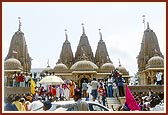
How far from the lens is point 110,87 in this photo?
717 inches

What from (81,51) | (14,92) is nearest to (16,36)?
(81,51)

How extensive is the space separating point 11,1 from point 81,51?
118 ft

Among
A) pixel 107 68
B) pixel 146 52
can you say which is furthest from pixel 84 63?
pixel 146 52

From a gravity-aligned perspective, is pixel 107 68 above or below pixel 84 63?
below

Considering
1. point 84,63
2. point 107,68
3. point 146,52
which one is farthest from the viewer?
point 146,52

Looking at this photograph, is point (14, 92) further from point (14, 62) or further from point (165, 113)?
point (165, 113)

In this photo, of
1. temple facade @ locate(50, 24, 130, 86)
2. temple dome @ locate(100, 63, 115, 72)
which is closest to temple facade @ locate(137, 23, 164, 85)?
temple facade @ locate(50, 24, 130, 86)

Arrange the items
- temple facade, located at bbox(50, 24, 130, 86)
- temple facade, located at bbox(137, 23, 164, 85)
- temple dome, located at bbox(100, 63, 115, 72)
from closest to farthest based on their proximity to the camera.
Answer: temple facade, located at bbox(50, 24, 130, 86) < temple facade, located at bbox(137, 23, 164, 85) < temple dome, located at bbox(100, 63, 115, 72)

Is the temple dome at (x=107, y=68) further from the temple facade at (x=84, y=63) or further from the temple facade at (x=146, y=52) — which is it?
the temple facade at (x=146, y=52)

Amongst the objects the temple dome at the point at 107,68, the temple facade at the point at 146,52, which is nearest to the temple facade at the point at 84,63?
the temple dome at the point at 107,68

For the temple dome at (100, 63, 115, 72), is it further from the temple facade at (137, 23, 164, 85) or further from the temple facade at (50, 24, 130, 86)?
the temple facade at (137, 23, 164, 85)

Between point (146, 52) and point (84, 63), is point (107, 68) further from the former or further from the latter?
point (146, 52)

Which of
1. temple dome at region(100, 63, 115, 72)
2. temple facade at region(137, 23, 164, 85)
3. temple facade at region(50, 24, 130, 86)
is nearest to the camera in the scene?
temple facade at region(50, 24, 130, 86)

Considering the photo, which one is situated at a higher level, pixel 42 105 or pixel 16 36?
pixel 16 36
